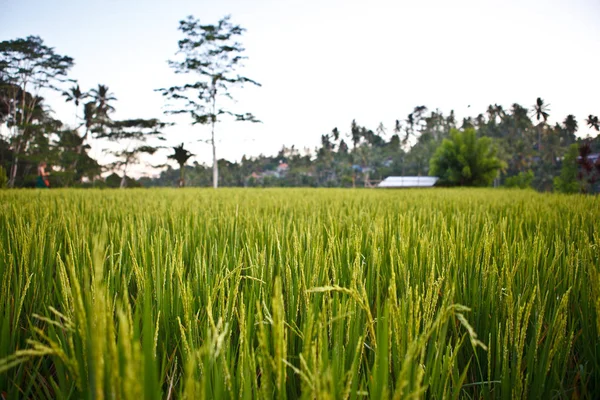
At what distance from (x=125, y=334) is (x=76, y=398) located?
0.39m

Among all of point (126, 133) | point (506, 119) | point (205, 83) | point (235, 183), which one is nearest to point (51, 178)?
point (126, 133)

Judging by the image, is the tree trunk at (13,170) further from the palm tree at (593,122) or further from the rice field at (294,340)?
the palm tree at (593,122)

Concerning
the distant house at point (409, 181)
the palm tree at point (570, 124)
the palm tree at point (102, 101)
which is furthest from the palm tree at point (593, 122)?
the palm tree at point (102, 101)

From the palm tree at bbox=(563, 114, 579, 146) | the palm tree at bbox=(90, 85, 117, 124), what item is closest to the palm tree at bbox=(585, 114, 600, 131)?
the palm tree at bbox=(563, 114, 579, 146)

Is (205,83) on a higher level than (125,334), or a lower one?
higher

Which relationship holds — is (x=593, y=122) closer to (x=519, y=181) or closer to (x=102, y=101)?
(x=519, y=181)

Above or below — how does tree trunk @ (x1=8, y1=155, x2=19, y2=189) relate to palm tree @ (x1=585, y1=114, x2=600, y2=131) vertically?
below

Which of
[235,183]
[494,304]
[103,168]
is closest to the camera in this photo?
[494,304]

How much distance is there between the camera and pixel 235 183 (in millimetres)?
49906

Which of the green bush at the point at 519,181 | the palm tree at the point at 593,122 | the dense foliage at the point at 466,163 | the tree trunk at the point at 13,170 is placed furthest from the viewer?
the palm tree at the point at 593,122

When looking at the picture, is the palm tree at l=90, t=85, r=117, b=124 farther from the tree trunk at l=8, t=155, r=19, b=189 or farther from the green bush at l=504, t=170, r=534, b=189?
the green bush at l=504, t=170, r=534, b=189

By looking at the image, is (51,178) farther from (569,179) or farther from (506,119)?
(506,119)

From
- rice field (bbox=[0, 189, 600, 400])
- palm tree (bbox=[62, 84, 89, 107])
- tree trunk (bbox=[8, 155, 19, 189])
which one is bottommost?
rice field (bbox=[0, 189, 600, 400])

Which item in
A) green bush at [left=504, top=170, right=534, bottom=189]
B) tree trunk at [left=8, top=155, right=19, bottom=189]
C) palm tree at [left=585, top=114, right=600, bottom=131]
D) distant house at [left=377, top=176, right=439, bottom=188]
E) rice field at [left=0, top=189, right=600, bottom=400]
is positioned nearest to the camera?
rice field at [left=0, top=189, right=600, bottom=400]
